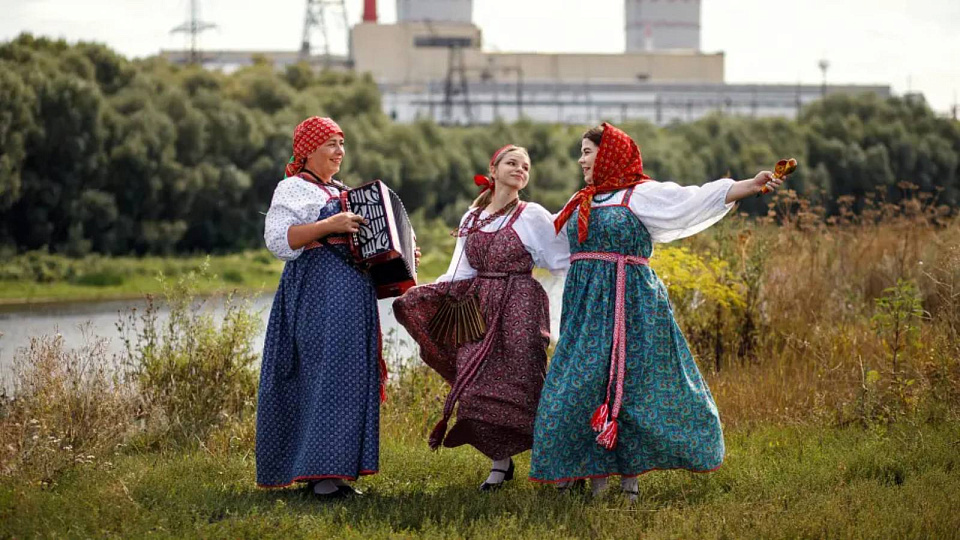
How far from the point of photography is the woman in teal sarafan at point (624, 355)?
598 cm

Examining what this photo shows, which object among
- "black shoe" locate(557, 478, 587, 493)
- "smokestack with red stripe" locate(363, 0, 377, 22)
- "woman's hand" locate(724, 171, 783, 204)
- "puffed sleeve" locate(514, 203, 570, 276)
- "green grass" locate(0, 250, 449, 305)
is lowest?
"green grass" locate(0, 250, 449, 305)

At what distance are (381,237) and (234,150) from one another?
87.5 feet

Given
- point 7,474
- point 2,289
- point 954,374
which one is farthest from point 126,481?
point 2,289

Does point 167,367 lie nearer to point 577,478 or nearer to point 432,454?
point 432,454

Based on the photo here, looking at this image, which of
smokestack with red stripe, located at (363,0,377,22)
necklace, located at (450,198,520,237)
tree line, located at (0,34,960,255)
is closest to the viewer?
necklace, located at (450,198,520,237)

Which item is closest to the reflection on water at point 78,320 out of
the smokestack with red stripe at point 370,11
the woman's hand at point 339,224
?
the woman's hand at point 339,224

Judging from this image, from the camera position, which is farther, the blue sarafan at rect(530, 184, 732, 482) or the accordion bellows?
the accordion bellows

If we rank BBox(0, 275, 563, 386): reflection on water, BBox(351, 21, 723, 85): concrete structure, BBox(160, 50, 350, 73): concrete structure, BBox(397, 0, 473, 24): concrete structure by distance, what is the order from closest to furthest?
BBox(0, 275, 563, 386): reflection on water < BBox(160, 50, 350, 73): concrete structure < BBox(351, 21, 723, 85): concrete structure < BBox(397, 0, 473, 24): concrete structure

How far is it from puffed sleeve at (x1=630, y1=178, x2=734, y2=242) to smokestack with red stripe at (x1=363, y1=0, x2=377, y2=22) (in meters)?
64.3

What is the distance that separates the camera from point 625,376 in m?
6.03

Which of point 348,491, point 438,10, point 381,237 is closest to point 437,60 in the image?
point 438,10

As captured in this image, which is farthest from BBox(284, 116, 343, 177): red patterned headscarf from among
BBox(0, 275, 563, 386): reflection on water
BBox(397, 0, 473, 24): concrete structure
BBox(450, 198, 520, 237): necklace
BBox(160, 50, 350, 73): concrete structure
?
BBox(397, 0, 473, 24): concrete structure

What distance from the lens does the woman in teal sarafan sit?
598 cm

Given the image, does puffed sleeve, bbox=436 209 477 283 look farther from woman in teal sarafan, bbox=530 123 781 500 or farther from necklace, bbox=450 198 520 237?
woman in teal sarafan, bbox=530 123 781 500
